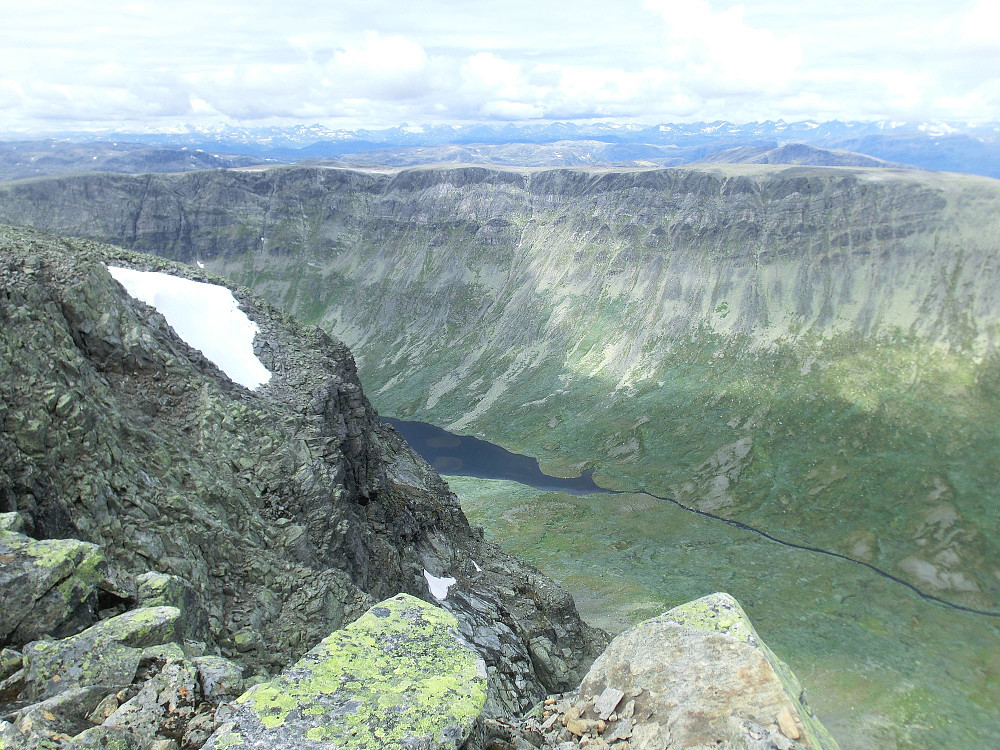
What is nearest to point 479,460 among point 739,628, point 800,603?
point 800,603

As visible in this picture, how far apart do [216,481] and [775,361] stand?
141638mm

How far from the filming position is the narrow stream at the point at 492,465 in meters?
114

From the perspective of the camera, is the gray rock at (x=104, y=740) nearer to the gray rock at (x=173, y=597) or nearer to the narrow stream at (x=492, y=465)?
the gray rock at (x=173, y=597)

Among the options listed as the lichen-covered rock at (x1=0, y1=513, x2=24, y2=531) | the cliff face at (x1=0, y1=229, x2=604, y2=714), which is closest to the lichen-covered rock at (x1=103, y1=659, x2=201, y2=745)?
the cliff face at (x1=0, y1=229, x2=604, y2=714)

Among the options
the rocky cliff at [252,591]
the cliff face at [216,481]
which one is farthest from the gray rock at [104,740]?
the cliff face at [216,481]

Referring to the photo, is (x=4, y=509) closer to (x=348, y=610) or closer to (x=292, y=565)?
(x=292, y=565)

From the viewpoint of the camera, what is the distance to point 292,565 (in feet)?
83.9

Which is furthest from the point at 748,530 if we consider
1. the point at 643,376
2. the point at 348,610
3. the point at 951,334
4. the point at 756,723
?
the point at 756,723

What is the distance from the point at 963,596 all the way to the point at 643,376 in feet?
271

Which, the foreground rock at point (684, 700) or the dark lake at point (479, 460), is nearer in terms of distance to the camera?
the foreground rock at point (684, 700)

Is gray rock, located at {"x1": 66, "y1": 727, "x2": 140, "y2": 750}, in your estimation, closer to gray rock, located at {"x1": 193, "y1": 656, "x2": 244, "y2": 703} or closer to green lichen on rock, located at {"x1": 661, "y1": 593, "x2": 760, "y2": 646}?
gray rock, located at {"x1": 193, "y1": 656, "x2": 244, "y2": 703}

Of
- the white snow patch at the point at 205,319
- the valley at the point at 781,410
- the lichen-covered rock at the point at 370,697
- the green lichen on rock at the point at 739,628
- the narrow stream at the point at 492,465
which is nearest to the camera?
the lichen-covered rock at the point at 370,697

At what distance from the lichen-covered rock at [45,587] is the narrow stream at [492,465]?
4132 inches

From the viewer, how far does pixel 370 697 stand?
10.7 m
